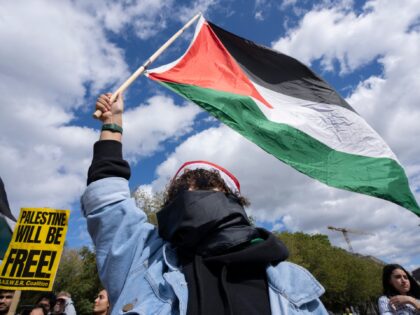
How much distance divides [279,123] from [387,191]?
1403 millimetres

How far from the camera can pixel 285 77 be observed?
5199mm

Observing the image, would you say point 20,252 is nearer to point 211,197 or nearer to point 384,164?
point 211,197

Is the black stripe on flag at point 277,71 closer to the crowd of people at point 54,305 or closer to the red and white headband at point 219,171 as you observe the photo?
the red and white headband at point 219,171

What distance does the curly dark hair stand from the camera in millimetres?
1902

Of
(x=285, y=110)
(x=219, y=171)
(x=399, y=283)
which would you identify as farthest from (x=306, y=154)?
(x=399, y=283)

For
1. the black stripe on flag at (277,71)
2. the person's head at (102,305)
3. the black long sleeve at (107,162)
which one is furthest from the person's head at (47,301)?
the black long sleeve at (107,162)

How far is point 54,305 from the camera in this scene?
710 cm

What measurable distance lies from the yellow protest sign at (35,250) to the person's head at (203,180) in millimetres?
3557

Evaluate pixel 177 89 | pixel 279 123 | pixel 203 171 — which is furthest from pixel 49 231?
pixel 203 171

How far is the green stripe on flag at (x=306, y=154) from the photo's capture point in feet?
12.0

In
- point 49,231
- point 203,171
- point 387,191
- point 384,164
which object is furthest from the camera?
point 49,231

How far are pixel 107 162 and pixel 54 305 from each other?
6.79 meters

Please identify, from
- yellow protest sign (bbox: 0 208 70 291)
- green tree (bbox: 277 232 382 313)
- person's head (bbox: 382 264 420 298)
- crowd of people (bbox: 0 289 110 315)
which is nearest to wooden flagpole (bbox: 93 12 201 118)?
yellow protest sign (bbox: 0 208 70 291)

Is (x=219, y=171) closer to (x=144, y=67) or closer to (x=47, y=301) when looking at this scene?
(x=144, y=67)
